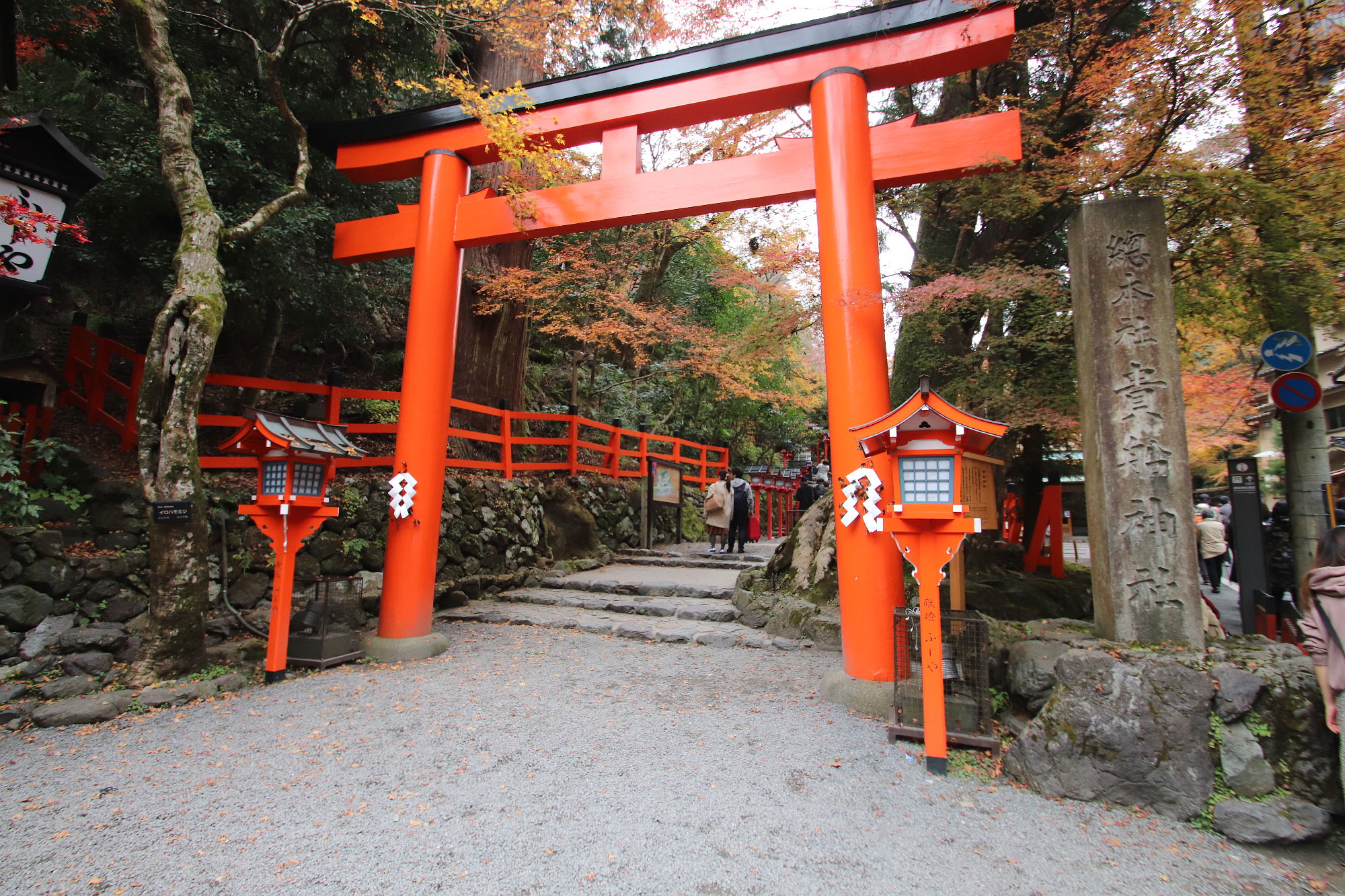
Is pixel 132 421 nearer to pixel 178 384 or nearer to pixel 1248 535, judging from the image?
pixel 178 384

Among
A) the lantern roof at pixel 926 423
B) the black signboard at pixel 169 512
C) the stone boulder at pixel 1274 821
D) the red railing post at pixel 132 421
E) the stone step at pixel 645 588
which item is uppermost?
the red railing post at pixel 132 421

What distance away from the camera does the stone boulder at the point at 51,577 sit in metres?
4.89

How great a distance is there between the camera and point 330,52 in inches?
315

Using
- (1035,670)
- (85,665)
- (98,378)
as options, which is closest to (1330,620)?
(1035,670)

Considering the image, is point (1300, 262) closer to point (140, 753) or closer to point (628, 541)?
point (140, 753)

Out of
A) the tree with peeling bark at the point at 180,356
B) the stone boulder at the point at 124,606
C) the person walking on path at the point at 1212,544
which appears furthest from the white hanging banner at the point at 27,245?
the person walking on path at the point at 1212,544

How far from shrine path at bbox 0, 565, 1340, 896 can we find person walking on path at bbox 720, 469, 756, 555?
234 inches

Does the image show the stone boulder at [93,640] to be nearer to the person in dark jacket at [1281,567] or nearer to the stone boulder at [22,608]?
the stone boulder at [22,608]

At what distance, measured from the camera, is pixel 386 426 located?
765 cm

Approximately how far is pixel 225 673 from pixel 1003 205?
25.4ft

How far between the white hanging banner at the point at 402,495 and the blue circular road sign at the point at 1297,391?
737cm

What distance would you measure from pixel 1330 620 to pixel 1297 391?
332 centimetres

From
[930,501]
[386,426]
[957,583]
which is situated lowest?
[957,583]

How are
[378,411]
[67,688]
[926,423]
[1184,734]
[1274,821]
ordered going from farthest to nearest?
[378,411], [67,688], [926,423], [1184,734], [1274,821]
